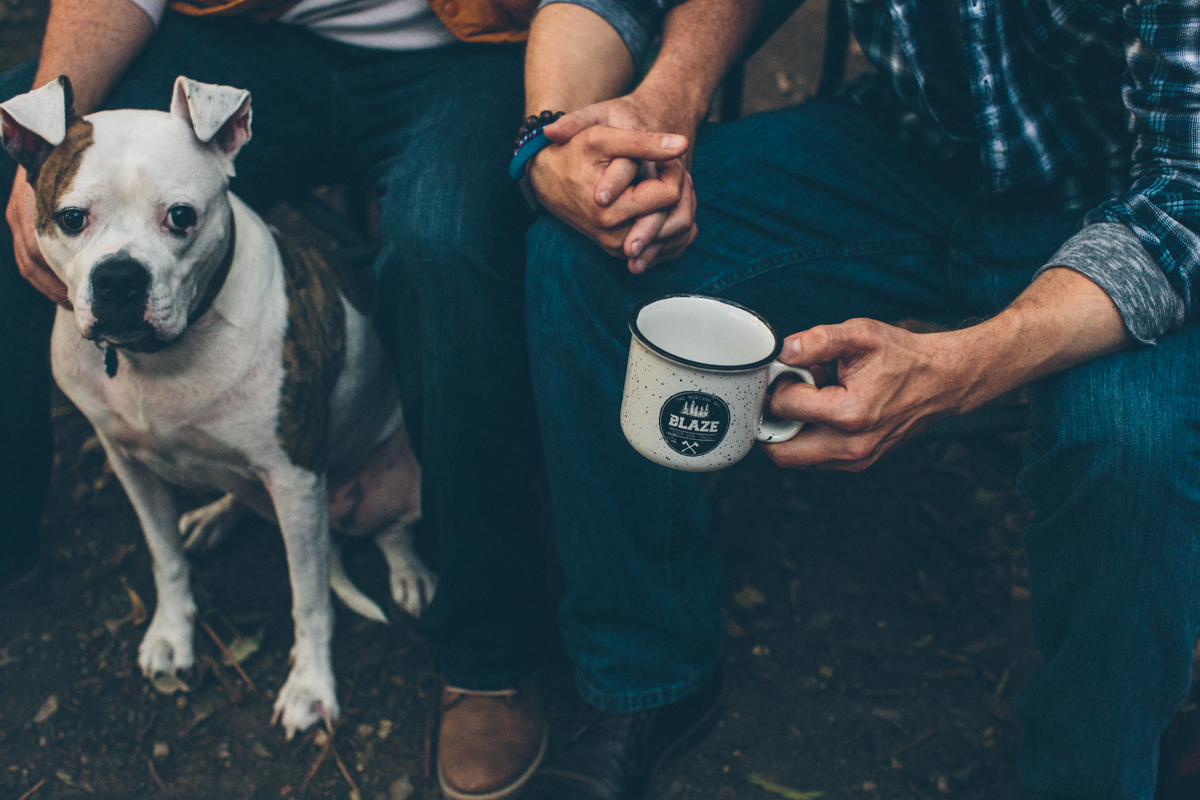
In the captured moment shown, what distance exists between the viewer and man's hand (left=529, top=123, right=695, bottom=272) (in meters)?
1.40

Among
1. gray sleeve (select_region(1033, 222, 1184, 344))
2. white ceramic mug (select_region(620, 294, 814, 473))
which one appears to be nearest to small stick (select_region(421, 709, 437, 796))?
white ceramic mug (select_region(620, 294, 814, 473))

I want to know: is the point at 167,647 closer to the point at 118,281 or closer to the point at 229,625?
the point at 229,625

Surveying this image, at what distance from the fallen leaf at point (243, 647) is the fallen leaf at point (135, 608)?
0.84 ft

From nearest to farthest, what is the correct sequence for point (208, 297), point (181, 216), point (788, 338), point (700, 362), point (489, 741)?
point (700, 362), point (788, 338), point (181, 216), point (208, 297), point (489, 741)

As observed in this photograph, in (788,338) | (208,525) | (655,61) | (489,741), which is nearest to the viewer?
(788,338)

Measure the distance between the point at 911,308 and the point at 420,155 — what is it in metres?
1.05

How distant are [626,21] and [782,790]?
1.68 meters

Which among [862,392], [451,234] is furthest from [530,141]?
[862,392]

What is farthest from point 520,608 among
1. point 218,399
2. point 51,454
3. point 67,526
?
point 67,526

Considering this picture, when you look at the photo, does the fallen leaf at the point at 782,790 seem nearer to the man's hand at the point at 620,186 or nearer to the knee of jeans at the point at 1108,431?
the knee of jeans at the point at 1108,431

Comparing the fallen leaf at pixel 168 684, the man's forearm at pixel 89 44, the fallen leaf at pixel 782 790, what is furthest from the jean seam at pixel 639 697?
the man's forearm at pixel 89 44

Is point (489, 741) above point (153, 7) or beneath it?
beneath

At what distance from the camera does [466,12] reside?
6.27 feet

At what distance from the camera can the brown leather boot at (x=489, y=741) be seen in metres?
1.84
